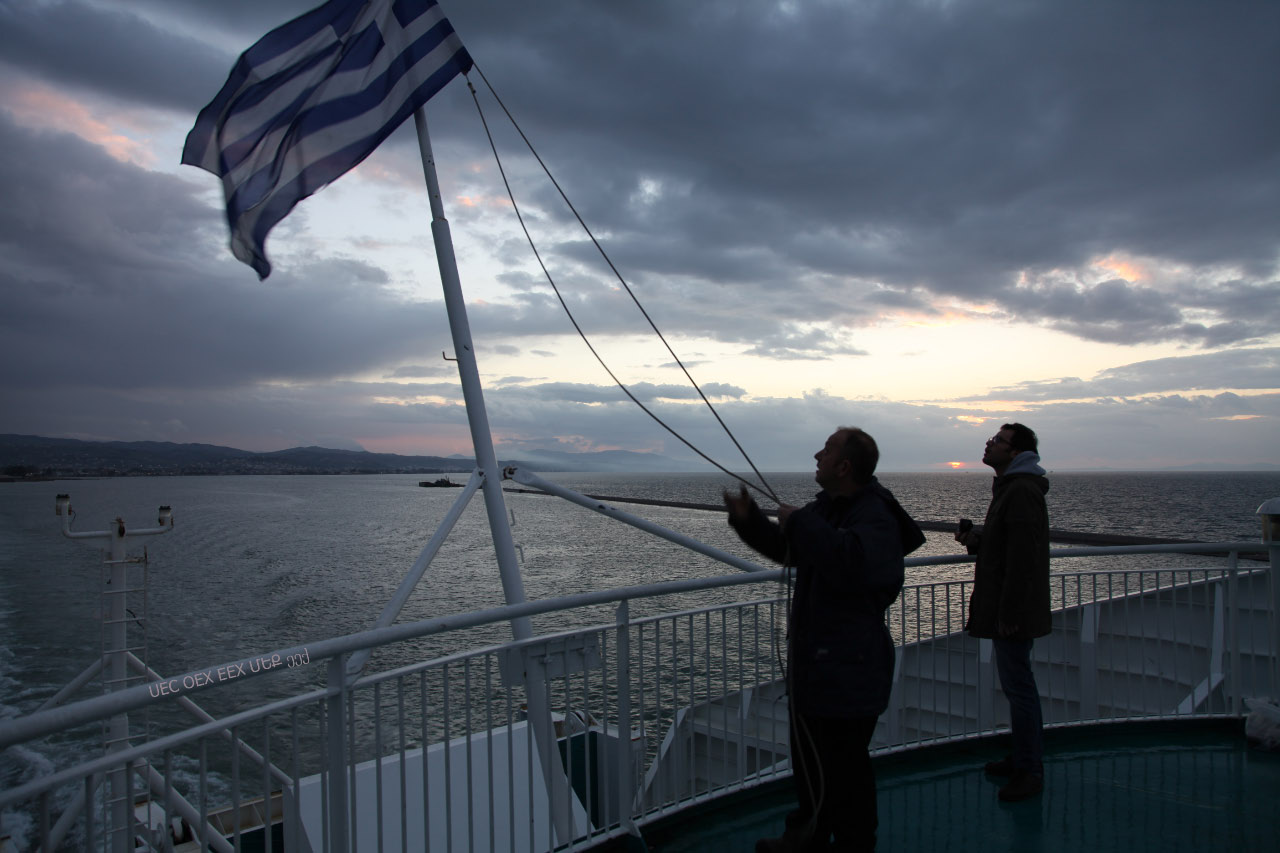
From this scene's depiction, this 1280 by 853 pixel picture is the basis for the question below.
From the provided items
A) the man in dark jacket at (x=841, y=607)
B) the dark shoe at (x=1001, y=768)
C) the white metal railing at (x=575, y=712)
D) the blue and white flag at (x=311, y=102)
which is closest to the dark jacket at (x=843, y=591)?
the man in dark jacket at (x=841, y=607)

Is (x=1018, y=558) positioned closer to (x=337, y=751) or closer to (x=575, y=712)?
(x=337, y=751)

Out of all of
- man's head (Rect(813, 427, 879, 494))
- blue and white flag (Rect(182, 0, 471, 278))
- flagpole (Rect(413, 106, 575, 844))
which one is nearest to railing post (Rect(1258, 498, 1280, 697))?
man's head (Rect(813, 427, 879, 494))

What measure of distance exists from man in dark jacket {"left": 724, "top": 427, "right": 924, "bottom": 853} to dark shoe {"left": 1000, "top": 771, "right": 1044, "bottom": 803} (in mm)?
1505

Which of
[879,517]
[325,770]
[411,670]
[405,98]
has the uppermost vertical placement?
[405,98]

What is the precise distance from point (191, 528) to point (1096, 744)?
73.1m

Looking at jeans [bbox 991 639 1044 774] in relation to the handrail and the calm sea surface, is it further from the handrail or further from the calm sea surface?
the calm sea surface

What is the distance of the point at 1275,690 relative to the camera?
16.0ft

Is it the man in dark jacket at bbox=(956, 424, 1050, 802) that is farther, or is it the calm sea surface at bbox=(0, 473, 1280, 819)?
the calm sea surface at bbox=(0, 473, 1280, 819)

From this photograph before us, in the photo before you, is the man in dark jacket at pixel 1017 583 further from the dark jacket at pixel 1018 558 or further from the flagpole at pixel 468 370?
the flagpole at pixel 468 370

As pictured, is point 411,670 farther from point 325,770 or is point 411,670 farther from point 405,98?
point 405,98

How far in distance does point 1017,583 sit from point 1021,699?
689 mm

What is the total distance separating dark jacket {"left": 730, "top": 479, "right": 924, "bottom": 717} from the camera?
2.55 metres

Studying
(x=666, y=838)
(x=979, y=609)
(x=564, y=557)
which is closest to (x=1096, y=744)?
(x=979, y=609)

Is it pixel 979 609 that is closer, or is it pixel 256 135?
pixel 979 609
